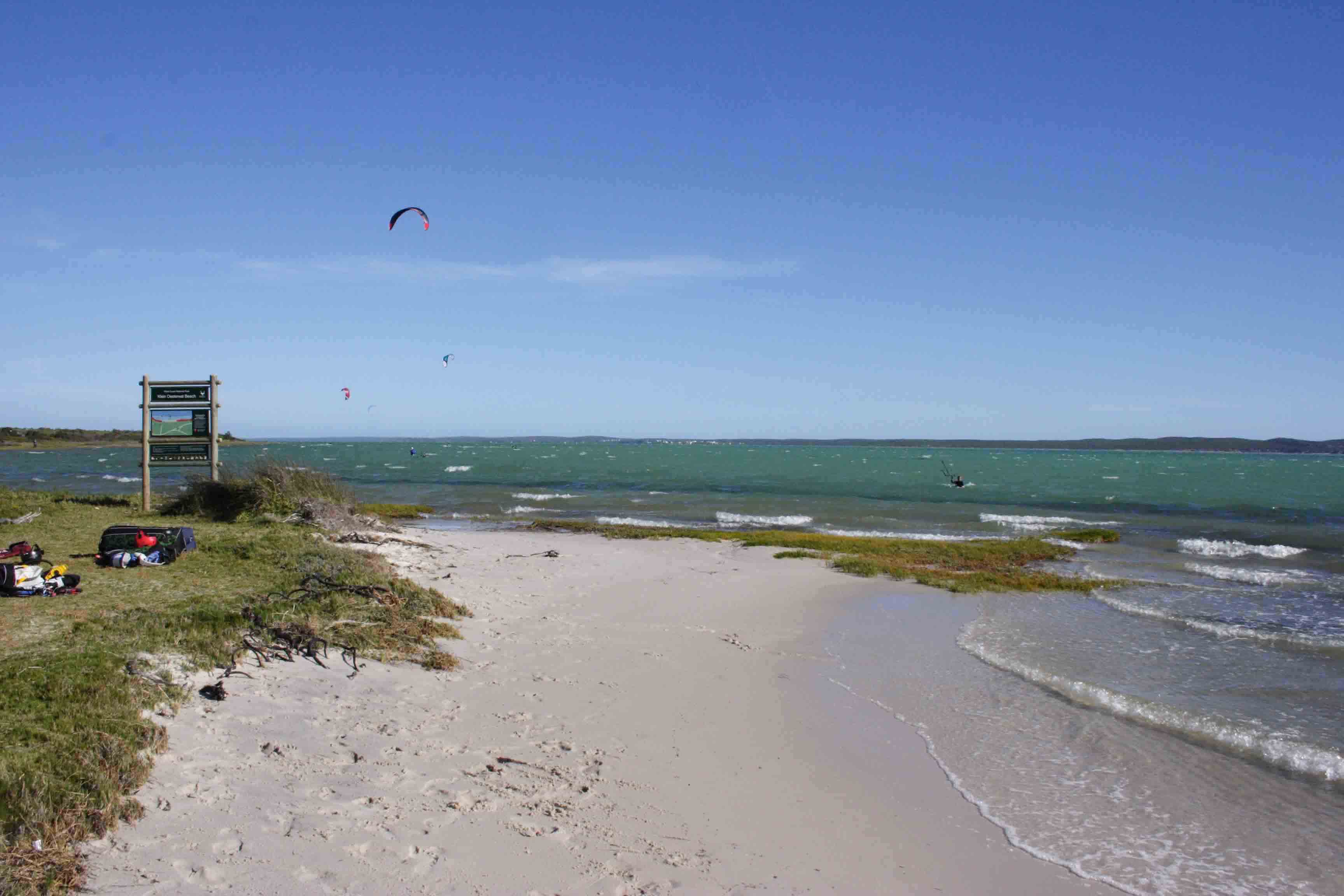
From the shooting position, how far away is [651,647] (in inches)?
390

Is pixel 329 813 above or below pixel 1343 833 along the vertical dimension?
above

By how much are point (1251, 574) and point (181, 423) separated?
965 inches

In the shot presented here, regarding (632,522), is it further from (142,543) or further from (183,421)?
(142,543)

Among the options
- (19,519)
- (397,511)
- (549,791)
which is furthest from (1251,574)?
(397,511)

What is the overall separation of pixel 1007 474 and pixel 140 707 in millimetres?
75649

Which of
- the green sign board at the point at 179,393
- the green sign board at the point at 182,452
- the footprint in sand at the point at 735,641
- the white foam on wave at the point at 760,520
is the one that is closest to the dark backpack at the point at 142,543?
the footprint in sand at the point at 735,641

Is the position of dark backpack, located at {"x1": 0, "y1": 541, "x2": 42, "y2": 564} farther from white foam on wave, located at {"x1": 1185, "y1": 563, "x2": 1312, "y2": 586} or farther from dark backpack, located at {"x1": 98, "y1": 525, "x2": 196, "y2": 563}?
white foam on wave, located at {"x1": 1185, "y1": 563, "x2": 1312, "y2": 586}

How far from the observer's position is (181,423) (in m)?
17.9

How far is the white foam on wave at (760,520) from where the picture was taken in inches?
1143

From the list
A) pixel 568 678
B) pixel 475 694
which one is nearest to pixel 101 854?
pixel 475 694

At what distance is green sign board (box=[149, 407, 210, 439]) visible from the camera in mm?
17875

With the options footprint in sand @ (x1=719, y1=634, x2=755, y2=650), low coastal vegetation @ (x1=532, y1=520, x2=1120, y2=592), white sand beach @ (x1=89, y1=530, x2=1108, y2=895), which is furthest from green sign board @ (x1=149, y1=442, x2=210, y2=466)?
footprint in sand @ (x1=719, y1=634, x2=755, y2=650)

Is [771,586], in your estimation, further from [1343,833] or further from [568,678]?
[1343,833]

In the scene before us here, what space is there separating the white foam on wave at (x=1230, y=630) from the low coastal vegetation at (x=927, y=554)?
2.02 meters
